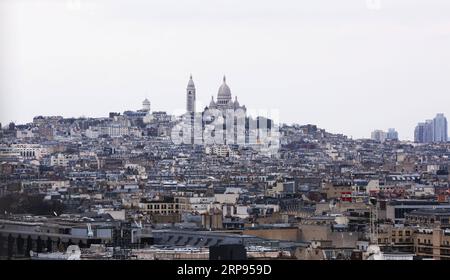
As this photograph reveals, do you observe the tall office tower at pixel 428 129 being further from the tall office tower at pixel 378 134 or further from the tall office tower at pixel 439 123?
the tall office tower at pixel 378 134

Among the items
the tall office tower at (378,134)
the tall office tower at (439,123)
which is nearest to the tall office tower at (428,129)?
the tall office tower at (439,123)

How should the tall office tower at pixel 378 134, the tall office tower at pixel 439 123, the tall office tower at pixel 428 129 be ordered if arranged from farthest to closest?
the tall office tower at pixel 378 134 < the tall office tower at pixel 428 129 < the tall office tower at pixel 439 123

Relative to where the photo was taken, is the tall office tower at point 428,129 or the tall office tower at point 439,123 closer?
the tall office tower at point 439,123

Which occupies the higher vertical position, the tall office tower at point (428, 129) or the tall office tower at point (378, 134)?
the tall office tower at point (428, 129)

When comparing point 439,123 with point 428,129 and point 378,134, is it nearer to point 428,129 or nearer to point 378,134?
point 428,129

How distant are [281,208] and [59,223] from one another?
8.09 m

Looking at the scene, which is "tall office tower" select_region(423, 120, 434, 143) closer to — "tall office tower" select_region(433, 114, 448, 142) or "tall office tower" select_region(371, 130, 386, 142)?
"tall office tower" select_region(433, 114, 448, 142)

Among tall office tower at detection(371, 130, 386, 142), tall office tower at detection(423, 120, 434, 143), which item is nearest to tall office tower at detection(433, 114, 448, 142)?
tall office tower at detection(423, 120, 434, 143)

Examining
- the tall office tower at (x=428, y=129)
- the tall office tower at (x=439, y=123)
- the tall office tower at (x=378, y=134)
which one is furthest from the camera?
the tall office tower at (x=378, y=134)

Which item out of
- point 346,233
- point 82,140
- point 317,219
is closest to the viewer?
point 346,233

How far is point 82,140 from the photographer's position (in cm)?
2164

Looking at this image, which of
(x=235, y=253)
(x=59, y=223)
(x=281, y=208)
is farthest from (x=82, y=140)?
(x=235, y=253)

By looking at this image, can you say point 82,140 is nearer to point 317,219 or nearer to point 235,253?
point 317,219

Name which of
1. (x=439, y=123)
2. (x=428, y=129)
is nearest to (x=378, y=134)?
(x=428, y=129)
